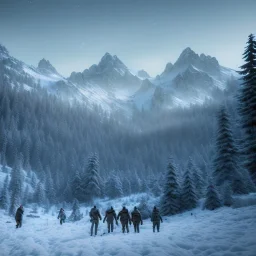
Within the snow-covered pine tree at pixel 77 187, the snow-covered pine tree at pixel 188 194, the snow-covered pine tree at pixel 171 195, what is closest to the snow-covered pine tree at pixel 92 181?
the snow-covered pine tree at pixel 77 187

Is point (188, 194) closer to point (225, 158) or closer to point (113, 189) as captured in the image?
point (225, 158)

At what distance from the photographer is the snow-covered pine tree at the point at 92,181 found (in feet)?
162

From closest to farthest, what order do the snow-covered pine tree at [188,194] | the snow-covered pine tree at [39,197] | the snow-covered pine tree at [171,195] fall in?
the snow-covered pine tree at [188,194] → the snow-covered pine tree at [171,195] → the snow-covered pine tree at [39,197]

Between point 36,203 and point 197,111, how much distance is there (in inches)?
6596

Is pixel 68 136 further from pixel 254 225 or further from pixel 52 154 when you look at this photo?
pixel 254 225

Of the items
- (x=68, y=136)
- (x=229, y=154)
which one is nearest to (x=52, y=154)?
(x=68, y=136)

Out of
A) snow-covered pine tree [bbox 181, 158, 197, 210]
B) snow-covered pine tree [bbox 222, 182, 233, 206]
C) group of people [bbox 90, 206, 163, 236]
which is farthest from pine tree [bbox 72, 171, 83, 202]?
group of people [bbox 90, 206, 163, 236]

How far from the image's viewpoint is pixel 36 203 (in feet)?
168

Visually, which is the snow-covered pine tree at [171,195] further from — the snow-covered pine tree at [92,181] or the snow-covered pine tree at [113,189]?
the snow-covered pine tree at [113,189]

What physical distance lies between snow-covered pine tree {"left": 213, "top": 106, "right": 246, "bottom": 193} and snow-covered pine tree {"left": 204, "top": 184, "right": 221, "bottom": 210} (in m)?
3.03

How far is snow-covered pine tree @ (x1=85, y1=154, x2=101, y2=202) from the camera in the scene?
1946 inches

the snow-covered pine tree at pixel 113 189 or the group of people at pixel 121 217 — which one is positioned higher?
the snow-covered pine tree at pixel 113 189

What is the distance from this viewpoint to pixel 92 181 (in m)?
49.8

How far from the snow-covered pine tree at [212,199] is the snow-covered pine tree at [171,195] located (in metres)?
4.43
